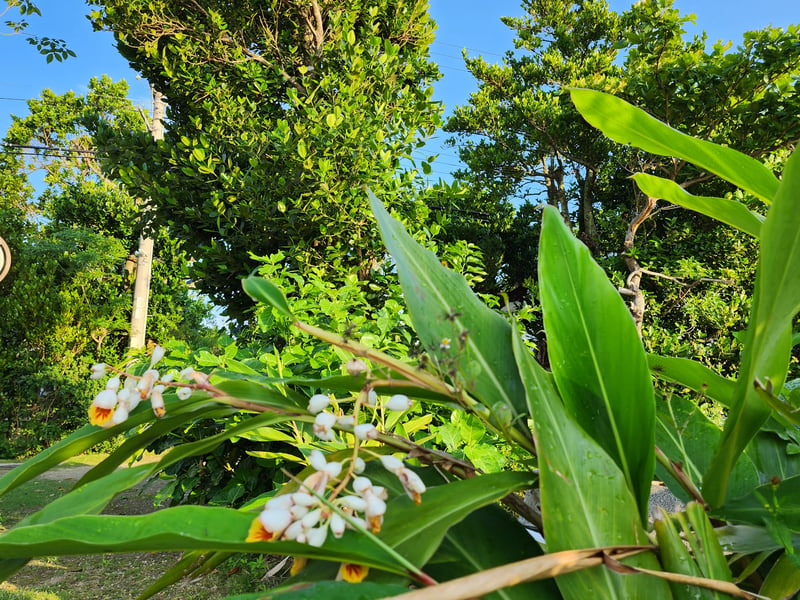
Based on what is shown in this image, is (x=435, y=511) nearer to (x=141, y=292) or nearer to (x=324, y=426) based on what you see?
(x=324, y=426)

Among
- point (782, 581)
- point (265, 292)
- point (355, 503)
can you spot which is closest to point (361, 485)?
point (355, 503)

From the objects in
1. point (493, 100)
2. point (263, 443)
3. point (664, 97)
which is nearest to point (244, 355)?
point (263, 443)

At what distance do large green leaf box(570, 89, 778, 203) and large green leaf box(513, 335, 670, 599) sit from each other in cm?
26

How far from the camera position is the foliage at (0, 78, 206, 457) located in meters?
7.17

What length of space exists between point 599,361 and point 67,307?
8.60 m

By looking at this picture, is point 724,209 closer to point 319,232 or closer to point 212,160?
point 319,232

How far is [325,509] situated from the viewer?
271mm

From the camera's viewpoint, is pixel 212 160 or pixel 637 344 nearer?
pixel 637 344

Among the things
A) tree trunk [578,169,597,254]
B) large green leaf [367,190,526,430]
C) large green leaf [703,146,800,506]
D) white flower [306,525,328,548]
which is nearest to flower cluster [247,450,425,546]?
white flower [306,525,328,548]

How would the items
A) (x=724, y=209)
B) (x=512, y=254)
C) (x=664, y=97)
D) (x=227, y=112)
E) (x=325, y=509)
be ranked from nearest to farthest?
1. (x=325, y=509)
2. (x=724, y=209)
3. (x=227, y=112)
4. (x=664, y=97)
5. (x=512, y=254)

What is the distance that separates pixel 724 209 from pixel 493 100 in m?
6.29

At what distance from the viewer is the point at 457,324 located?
0.42 m

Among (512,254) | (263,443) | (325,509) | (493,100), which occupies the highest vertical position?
(493,100)

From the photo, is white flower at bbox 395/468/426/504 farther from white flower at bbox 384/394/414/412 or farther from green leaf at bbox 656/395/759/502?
green leaf at bbox 656/395/759/502
